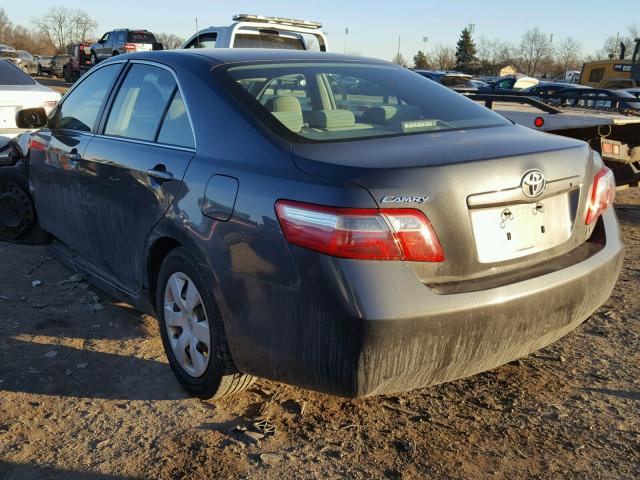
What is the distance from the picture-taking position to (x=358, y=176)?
232 cm

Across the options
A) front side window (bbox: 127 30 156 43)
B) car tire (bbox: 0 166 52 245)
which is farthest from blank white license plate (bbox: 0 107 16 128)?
front side window (bbox: 127 30 156 43)

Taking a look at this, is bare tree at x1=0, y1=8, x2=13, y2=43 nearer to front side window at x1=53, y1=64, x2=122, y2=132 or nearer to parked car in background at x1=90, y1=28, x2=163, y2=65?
parked car in background at x1=90, y1=28, x2=163, y2=65

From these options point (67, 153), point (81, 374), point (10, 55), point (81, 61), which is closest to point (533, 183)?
point (81, 374)

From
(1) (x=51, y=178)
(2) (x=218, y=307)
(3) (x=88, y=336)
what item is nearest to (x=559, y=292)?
(2) (x=218, y=307)

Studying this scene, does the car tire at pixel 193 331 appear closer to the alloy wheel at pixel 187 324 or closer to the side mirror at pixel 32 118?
the alloy wheel at pixel 187 324

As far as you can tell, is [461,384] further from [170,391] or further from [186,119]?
[186,119]

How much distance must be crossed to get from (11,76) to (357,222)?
6.84m

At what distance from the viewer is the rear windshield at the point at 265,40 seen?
1044 centimetres

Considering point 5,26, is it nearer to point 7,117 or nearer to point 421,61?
point 421,61

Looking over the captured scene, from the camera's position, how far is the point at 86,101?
423 centimetres

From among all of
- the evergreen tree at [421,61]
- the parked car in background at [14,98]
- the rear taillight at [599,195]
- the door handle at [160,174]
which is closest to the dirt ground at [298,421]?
the rear taillight at [599,195]

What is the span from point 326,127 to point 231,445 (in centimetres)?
146

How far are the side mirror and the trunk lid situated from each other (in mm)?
3219

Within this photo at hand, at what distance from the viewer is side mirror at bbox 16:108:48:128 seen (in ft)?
16.2
